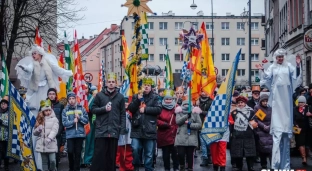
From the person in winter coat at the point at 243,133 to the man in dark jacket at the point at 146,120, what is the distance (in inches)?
71.7

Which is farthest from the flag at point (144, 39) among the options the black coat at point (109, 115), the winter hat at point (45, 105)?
the winter hat at point (45, 105)

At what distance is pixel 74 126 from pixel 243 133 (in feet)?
11.1

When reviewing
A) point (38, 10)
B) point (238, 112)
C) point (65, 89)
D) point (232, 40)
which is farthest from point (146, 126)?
point (232, 40)

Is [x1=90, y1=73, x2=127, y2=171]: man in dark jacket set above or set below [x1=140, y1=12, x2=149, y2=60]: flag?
below

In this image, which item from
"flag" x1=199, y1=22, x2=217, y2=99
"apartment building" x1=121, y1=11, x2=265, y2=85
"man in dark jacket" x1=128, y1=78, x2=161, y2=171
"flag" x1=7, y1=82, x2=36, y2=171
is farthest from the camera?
"apartment building" x1=121, y1=11, x2=265, y2=85

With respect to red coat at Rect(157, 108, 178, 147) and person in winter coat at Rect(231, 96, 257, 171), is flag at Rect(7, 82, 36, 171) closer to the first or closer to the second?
red coat at Rect(157, 108, 178, 147)

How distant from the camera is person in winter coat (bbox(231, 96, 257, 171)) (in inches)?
520

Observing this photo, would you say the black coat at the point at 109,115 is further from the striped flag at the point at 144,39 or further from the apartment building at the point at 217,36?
the apartment building at the point at 217,36

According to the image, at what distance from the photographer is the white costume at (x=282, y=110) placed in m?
11.9

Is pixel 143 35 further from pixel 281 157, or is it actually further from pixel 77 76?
pixel 281 157

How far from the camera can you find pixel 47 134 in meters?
12.2

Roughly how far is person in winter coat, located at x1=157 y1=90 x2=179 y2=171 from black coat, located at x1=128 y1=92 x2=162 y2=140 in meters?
0.90

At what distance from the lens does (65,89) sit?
1833cm

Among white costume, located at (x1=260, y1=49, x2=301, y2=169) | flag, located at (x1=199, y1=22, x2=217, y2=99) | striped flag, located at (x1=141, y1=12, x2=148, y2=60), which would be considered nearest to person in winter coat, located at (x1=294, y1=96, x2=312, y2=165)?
flag, located at (x1=199, y1=22, x2=217, y2=99)
